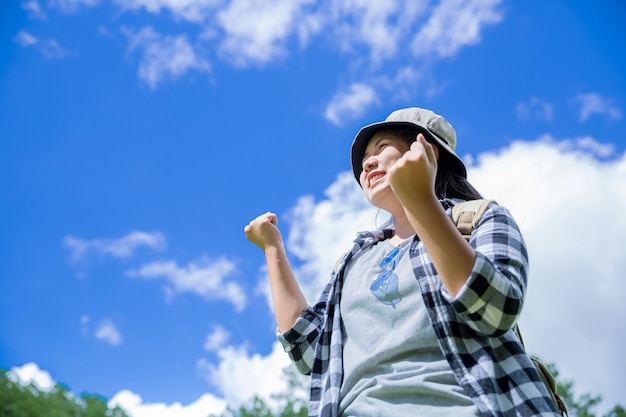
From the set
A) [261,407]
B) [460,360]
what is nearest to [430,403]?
[460,360]

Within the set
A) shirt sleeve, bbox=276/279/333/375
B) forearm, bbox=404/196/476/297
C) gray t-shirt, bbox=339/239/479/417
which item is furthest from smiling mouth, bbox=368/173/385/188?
forearm, bbox=404/196/476/297

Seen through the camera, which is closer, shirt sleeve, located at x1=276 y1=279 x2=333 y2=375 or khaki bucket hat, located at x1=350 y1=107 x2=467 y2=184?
shirt sleeve, located at x1=276 y1=279 x2=333 y2=375

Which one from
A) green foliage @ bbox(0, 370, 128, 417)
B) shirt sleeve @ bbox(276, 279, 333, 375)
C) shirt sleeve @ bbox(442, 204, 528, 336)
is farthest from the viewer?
green foliage @ bbox(0, 370, 128, 417)

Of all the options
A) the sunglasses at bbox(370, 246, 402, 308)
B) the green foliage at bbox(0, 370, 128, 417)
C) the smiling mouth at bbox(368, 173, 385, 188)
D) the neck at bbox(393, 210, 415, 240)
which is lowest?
the sunglasses at bbox(370, 246, 402, 308)

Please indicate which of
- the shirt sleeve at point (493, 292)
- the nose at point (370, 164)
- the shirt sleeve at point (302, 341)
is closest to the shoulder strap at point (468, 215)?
the shirt sleeve at point (493, 292)

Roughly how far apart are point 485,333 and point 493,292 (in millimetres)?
136

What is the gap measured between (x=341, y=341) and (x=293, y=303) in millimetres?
337

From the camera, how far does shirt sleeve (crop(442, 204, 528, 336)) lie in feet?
5.08

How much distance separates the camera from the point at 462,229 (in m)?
1.97

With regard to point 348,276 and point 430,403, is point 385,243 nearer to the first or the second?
point 348,276

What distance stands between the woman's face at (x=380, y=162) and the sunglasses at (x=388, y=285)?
0.29 m

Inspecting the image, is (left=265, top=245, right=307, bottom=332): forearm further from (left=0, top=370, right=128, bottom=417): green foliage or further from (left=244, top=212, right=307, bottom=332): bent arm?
(left=0, top=370, right=128, bottom=417): green foliage

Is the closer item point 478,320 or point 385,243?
point 478,320

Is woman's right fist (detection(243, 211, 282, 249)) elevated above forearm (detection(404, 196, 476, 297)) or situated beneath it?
elevated above
